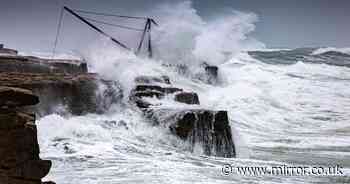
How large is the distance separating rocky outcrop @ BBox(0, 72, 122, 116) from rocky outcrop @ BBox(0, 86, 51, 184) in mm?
5532

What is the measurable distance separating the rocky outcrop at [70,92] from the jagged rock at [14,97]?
17.8ft

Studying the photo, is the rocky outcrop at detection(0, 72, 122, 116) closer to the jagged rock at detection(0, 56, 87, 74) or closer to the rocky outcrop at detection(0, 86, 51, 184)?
the rocky outcrop at detection(0, 86, 51, 184)

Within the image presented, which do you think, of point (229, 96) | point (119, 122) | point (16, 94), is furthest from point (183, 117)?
point (229, 96)

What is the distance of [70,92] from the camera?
12562 mm

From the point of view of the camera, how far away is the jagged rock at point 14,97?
505cm

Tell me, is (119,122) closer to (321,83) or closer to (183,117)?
(183,117)

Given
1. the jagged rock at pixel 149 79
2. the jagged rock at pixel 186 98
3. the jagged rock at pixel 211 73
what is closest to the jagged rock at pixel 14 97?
the jagged rock at pixel 186 98

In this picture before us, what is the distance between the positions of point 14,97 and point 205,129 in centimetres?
592

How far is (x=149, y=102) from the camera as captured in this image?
42.6 ft

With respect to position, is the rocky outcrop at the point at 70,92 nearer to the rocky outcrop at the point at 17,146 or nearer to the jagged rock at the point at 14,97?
the jagged rock at the point at 14,97

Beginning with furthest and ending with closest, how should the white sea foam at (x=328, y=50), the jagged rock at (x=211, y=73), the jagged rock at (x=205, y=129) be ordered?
the white sea foam at (x=328, y=50)
the jagged rock at (x=211, y=73)
the jagged rock at (x=205, y=129)

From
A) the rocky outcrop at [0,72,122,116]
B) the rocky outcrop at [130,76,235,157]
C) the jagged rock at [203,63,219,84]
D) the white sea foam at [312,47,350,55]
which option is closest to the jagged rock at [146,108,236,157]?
the rocky outcrop at [130,76,235,157]

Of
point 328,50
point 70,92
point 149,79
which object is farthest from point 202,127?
point 328,50

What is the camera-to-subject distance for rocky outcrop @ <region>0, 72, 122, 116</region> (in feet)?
37.3
